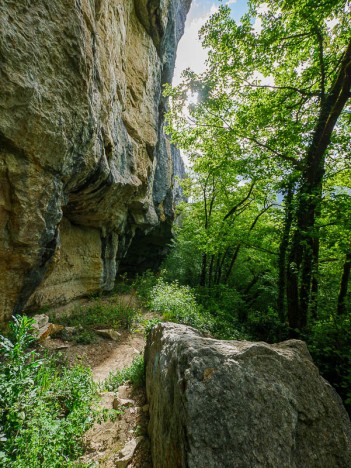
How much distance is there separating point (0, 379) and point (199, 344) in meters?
2.46

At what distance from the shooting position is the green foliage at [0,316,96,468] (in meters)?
2.39

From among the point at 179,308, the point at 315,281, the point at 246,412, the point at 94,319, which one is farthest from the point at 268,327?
the point at 246,412

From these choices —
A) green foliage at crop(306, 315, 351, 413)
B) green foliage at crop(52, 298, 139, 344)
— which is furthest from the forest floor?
green foliage at crop(306, 315, 351, 413)

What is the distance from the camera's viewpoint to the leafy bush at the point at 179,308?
9.11 m

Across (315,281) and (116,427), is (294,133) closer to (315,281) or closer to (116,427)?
(315,281)

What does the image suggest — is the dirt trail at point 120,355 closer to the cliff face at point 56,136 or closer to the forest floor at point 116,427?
the forest floor at point 116,427

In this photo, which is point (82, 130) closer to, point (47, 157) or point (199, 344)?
point (47, 157)

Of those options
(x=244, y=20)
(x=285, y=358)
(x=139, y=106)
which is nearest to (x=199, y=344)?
(x=285, y=358)

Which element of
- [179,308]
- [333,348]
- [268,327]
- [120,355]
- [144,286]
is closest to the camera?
[333,348]

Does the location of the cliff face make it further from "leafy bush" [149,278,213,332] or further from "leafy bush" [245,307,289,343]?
"leafy bush" [245,307,289,343]

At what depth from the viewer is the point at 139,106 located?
10.0 metres

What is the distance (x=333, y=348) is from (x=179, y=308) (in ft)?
20.3

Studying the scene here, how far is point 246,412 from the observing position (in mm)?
1956

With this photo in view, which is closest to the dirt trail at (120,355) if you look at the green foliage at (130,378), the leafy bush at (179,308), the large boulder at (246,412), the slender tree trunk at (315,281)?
the green foliage at (130,378)
